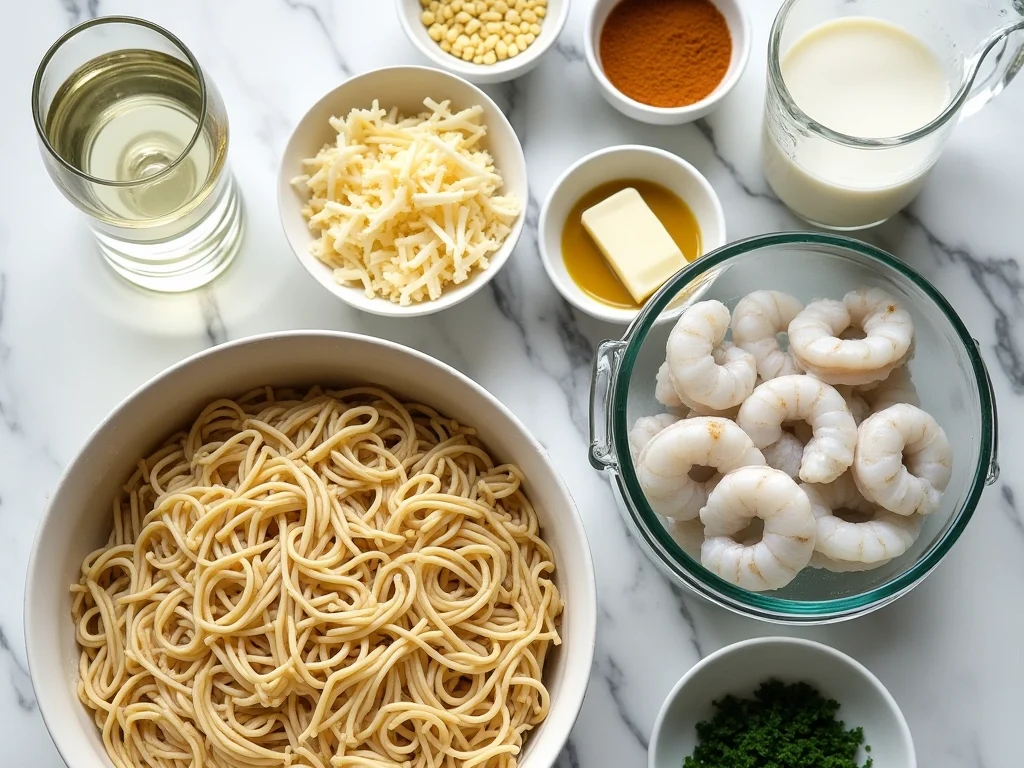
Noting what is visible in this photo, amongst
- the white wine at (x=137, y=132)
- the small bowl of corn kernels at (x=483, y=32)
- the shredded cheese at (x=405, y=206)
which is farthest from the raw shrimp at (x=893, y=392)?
the white wine at (x=137, y=132)

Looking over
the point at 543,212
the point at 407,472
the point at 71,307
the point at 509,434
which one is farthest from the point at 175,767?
the point at 543,212

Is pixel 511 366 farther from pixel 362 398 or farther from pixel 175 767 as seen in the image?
pixel 175 767

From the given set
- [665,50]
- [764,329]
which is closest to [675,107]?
[665,50]

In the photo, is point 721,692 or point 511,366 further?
point 511,366

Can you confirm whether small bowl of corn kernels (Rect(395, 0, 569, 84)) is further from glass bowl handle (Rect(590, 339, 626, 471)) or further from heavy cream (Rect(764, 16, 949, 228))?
glass bowl handle (Rect(590, 339, 626, 471))

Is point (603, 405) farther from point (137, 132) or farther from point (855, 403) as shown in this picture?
point (137, 132)
